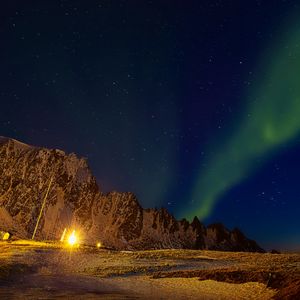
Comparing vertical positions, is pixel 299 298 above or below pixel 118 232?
below

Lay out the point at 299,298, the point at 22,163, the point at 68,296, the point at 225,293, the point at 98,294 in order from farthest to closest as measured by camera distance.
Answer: the point at 22,163, the point at 225,293, the point at 98,294, the point at 68,296, the point at 299,298

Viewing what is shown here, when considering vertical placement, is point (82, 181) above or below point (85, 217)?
above

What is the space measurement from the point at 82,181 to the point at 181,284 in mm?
173625

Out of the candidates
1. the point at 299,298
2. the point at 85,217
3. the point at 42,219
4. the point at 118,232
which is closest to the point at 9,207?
the point at 42,219

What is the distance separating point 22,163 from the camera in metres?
159

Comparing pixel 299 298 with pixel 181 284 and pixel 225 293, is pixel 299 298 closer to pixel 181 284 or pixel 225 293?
pixel 225 293

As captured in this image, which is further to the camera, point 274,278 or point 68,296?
point 274,278

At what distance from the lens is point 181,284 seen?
1858 centimetres

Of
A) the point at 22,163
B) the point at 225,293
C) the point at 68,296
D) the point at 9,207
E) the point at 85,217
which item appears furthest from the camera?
the point at 85,217

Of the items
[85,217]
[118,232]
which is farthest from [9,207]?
[118,232]

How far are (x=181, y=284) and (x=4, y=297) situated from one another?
1006 cm

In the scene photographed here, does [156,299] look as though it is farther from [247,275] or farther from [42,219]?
[42,219]

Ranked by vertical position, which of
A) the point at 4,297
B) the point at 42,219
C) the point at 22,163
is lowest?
the point at 4,297

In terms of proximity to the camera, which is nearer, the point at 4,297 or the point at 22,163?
the point at 4,297
